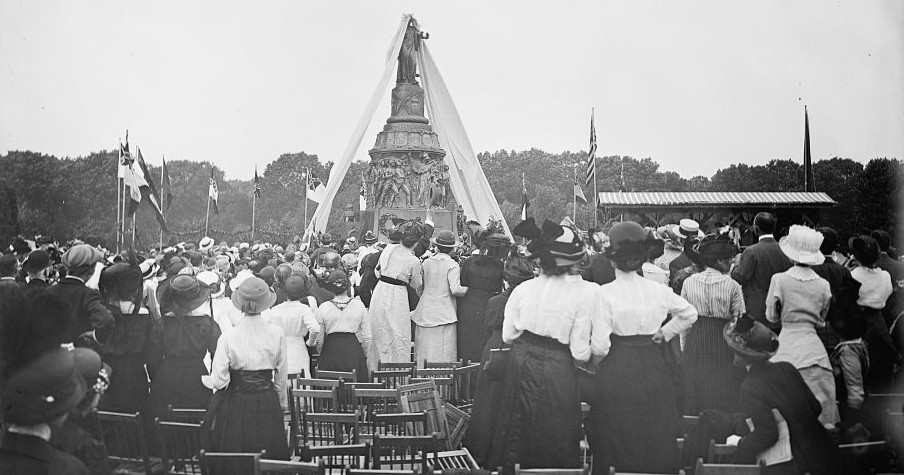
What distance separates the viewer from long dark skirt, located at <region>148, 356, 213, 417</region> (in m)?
6.17

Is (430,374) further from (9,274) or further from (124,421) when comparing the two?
(9,274)

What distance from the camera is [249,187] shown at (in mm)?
93438

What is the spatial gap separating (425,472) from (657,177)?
6829 centimetres

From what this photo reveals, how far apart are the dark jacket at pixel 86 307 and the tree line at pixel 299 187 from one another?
88.1 feet

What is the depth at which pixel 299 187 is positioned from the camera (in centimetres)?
7688

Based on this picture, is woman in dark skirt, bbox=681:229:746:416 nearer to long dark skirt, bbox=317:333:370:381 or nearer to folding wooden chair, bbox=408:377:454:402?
folding wooden chair, bbox=408:377:454:402

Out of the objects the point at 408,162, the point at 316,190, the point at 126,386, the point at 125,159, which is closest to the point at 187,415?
the point at 126,386

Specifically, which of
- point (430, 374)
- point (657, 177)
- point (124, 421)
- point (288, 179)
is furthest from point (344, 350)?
point (288, 179)

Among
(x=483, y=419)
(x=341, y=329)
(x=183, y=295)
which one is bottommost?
(x=483, y=419)

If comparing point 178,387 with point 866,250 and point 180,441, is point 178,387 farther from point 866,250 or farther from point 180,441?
point 866,250

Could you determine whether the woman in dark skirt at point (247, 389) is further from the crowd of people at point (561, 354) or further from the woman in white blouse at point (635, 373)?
the woman in white blouse at point (635, 373)

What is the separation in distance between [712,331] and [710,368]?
0.34m

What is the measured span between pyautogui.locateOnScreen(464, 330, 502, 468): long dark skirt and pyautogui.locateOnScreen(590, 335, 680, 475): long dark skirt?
774mm

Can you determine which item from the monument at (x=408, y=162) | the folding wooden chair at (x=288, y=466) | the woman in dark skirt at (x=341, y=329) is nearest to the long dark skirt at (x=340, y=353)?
the woman in dark skirt at (x=341, y=329)
